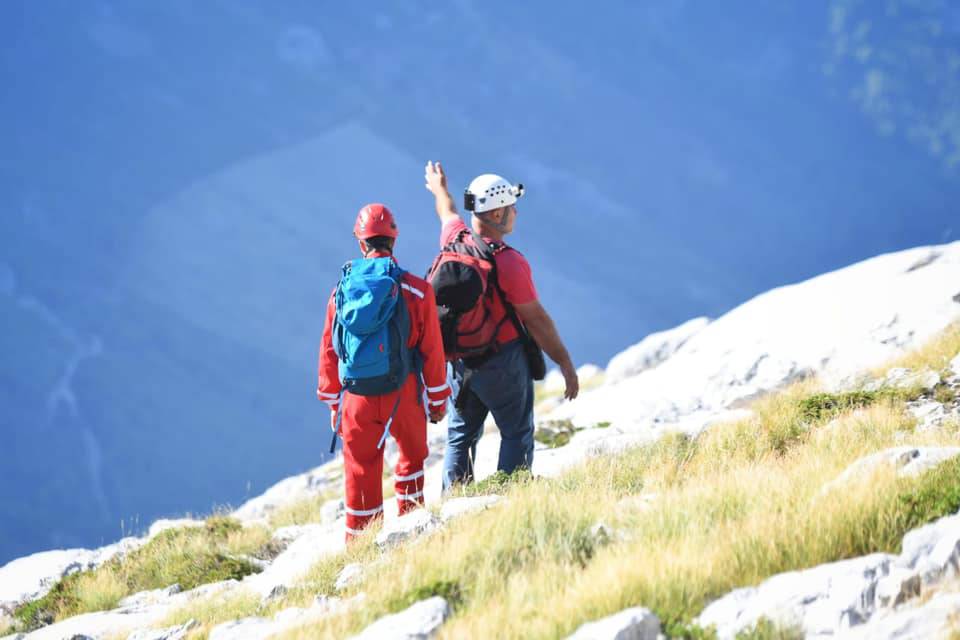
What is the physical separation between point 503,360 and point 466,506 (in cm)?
122

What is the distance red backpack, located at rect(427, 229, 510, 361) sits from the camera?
6.22 m

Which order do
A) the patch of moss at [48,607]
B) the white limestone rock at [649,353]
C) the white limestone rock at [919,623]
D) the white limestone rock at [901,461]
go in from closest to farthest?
the white limestone rock at [919,623] → the white limestone rock at [901,461] → the patch of moss at [48,607] → the white limestone rock at [649,353]

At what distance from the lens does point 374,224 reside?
20.3 ft

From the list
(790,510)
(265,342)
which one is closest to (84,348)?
(265,342)

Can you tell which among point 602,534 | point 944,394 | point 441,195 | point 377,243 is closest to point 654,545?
point 602,534

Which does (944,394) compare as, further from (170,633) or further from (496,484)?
(170,633)

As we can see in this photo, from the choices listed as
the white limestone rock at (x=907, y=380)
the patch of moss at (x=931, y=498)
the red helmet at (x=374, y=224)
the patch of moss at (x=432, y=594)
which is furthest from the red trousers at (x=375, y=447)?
the white limestone rock at (x=907, y=380)

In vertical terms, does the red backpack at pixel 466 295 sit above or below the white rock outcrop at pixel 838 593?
above

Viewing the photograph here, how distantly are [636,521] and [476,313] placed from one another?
2.15 metres

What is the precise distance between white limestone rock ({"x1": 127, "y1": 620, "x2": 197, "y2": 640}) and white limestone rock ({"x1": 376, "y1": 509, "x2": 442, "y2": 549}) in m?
1.14

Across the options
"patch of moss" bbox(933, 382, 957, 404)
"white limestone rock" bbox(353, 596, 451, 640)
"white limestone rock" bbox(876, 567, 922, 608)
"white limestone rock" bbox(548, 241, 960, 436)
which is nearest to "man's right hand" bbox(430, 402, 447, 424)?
"white limestone rock" bbox(353, 596, 451, 640)

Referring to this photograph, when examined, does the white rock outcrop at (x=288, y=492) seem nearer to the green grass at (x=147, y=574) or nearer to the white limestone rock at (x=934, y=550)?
the green grass at (x=147, y=574)

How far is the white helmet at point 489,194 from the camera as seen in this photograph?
6574 mm

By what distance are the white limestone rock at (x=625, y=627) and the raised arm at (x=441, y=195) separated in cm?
392
